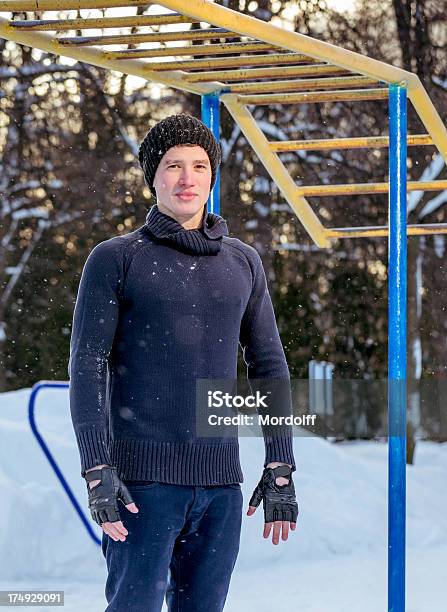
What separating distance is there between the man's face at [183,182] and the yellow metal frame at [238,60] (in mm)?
331

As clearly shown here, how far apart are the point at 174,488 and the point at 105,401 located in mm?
228

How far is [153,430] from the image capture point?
90.7 inches

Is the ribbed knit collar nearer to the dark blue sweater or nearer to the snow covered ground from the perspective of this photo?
the dark blue sweater

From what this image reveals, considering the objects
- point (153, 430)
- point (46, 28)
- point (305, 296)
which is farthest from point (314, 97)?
point (305, 296)

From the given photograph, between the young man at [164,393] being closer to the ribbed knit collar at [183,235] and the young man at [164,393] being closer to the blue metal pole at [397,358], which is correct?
the ribbed knit collar at [183,235]

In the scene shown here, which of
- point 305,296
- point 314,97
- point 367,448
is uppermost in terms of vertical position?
point 314,97

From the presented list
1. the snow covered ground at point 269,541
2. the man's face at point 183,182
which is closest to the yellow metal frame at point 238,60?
the man's face at point 183,182

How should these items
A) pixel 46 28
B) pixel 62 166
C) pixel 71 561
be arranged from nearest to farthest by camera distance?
pixel 46 28
pixel 71 561
pixel 62 166

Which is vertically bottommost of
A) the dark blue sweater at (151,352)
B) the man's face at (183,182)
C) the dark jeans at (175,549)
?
the dark jeans at (175,549)

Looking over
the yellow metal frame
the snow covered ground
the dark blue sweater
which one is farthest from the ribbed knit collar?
the snow covered ground

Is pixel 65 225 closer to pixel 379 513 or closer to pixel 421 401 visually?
pixel 421 401

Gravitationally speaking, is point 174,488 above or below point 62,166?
below

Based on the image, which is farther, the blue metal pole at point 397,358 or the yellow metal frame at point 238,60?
the blue metal pole at point 397,358

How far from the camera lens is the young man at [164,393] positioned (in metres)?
2.26
